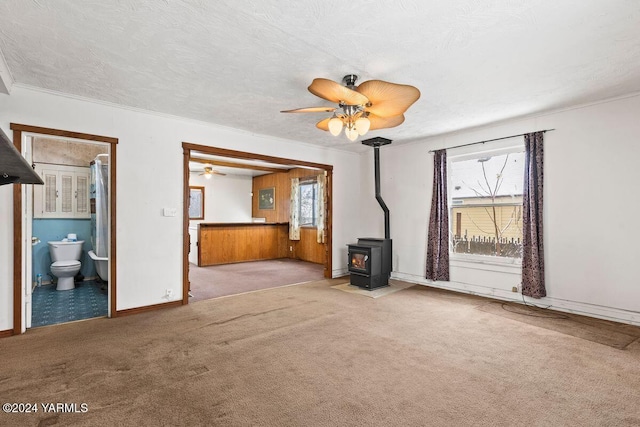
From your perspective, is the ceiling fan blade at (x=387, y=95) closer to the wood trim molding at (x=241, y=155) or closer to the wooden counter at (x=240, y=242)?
the wood trim molding at (x=241, y=155)

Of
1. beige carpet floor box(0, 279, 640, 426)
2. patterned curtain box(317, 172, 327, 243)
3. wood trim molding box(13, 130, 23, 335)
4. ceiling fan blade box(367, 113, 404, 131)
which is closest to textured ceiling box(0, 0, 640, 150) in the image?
ceiling fan blade box(367, 113, 404, 131)

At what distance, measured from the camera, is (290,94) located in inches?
127

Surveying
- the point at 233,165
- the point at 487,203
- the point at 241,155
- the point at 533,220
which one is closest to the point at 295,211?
the point at 233,165

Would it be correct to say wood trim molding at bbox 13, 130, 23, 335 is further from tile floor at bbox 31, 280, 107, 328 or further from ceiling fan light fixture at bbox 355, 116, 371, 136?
ceiling fan light fixture at bbox 355, 116, 371, 136

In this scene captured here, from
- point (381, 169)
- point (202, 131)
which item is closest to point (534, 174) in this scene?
point (381, 169)

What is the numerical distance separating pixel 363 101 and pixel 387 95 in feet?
0.68

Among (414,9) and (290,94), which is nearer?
(414,9)

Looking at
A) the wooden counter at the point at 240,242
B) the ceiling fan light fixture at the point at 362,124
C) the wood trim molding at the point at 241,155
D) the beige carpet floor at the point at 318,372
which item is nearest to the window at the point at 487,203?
the beige carpet floor at the point at 318,372

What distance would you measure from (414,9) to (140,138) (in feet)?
10.8

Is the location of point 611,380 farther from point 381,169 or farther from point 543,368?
point 381,169

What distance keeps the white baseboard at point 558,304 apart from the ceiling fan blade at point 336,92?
3446 mm

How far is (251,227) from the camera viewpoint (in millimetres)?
7883

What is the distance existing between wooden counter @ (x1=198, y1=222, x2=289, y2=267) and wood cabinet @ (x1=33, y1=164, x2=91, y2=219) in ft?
7.68

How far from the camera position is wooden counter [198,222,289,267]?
282 inches
